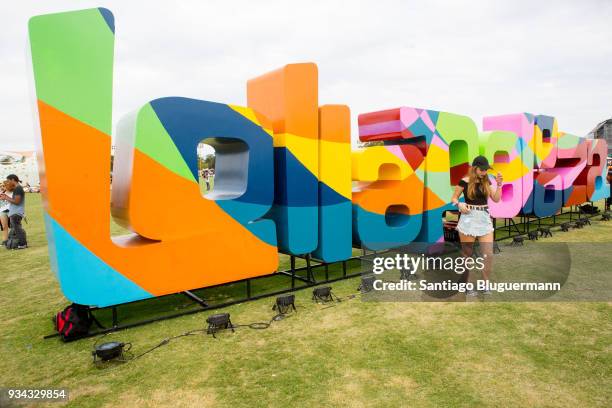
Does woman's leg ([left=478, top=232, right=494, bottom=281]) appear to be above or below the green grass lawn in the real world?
above

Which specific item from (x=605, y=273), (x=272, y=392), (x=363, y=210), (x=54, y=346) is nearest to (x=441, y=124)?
(x=363, y=210)

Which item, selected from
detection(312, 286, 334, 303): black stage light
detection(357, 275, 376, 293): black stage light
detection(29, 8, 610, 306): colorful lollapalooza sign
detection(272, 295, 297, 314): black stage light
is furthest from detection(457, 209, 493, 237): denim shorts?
detection(272, 295, 297, 314): black stage light

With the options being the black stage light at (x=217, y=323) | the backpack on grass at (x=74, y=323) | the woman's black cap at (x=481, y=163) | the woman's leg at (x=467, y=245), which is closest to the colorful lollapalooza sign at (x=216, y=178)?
the backpack on grass at (x=74, y=323)

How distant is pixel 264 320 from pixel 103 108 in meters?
3.35

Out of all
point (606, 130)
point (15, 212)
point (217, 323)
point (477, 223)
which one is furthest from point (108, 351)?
point (606, 130)

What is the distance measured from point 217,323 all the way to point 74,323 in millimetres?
1734

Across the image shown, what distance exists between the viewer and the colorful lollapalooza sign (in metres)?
4.79

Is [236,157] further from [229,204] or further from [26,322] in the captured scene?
[26,322]

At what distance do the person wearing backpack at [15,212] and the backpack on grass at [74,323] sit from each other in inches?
289

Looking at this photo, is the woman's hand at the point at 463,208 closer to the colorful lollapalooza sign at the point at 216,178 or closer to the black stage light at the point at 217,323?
the colorful lollapalooza sign at the point at 216,178

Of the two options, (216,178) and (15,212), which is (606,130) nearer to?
(216,178)

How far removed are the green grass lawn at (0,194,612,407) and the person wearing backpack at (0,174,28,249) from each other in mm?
5986

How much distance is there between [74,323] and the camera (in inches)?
196

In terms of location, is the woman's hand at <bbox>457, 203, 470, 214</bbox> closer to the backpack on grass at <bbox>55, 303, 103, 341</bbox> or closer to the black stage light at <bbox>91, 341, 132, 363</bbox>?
the black stage light at <bbox>91, 341, 132, 363</bbox>
